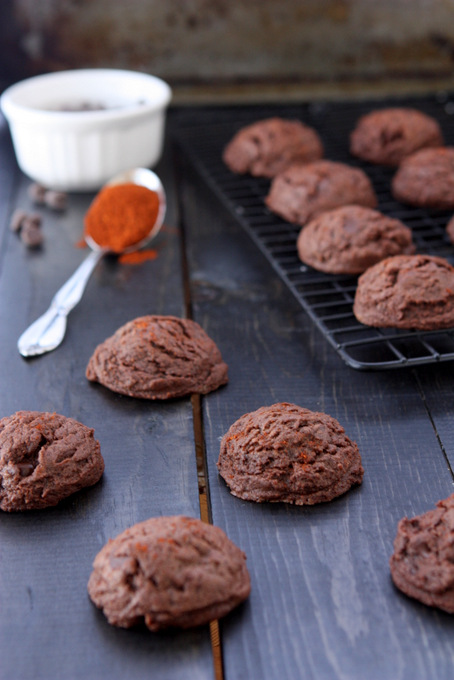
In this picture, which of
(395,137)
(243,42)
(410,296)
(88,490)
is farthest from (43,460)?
(243,42)

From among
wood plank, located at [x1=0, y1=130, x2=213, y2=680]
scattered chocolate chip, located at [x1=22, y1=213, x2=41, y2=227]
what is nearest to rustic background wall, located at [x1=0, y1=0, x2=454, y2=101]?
scattered chocolate chip, located at [x1=22, y1=213, x2=41, y2=227]

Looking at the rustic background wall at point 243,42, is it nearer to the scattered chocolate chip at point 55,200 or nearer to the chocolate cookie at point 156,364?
the scattered chocolate chip at point 55,200

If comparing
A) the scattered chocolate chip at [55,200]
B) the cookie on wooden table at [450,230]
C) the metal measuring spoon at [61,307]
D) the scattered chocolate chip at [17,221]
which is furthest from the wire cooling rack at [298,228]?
the scattered chocolate chip at [17,221]

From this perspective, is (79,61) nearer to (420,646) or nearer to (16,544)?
(16,544)

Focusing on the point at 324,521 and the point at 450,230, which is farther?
the point at 450,230

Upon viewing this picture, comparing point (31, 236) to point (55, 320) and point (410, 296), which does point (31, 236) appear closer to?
point (55, 320)

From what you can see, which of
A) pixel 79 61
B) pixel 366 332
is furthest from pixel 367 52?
pixel 366 332
